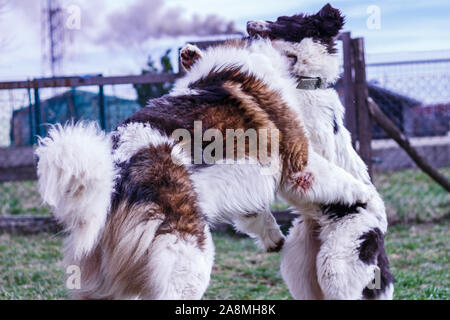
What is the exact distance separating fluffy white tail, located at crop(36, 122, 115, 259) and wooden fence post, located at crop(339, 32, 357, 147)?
360 cm

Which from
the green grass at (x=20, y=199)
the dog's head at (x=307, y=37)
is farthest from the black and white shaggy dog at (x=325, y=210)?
the green grass at (x=20, y=199)

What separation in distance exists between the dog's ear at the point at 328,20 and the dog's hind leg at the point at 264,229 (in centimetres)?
96

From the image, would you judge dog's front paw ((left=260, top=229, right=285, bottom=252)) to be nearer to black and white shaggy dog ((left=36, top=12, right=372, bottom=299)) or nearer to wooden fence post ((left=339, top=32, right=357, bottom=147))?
black and white shaggy dog ((left=36, top=12, right=372, bottom=299))

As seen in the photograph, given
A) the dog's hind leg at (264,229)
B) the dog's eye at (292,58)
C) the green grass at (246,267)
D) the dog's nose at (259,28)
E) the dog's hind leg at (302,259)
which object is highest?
the dog's nose at (259,28)

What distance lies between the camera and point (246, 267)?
4.42m

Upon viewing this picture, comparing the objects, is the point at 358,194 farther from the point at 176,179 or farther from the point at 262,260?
the point at 262,260

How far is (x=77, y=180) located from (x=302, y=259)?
1.26 m

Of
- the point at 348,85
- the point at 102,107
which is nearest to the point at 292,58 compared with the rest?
the point at 348,85

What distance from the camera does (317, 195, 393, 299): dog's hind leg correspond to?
87.0 inches

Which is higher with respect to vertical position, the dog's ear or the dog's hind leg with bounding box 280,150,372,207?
the dog's ear

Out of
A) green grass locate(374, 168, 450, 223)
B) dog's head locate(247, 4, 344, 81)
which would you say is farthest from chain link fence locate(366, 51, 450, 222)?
dog's head locate(247, 4, 344, 81)

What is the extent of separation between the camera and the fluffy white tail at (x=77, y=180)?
68.6 inches

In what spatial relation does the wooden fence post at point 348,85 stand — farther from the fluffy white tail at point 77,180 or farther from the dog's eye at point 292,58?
the fluffy white tail at point 77,180
